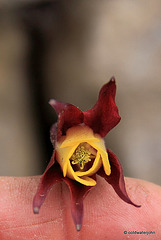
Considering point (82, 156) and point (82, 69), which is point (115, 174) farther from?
point (82, 69)

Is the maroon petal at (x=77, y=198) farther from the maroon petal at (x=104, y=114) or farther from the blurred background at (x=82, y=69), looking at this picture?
the blurred background at (x=82, y=69)

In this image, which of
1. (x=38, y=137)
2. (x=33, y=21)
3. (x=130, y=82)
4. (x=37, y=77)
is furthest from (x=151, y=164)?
(x=33, y=21)

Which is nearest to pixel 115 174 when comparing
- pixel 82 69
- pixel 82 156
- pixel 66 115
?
pixel 82 156

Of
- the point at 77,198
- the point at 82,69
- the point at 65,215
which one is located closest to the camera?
the point at 77,198

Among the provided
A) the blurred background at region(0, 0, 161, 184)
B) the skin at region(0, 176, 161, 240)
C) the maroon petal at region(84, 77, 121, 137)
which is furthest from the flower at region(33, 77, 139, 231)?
the blurred background at region(0, 0, 161, 184)

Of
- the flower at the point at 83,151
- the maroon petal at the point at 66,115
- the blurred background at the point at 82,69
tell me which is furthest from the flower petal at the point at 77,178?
the blurred background at the point at 82,69

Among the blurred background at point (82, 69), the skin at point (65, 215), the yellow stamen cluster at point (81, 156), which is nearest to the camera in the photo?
the yellow stamen cluster at point (81, 156)
